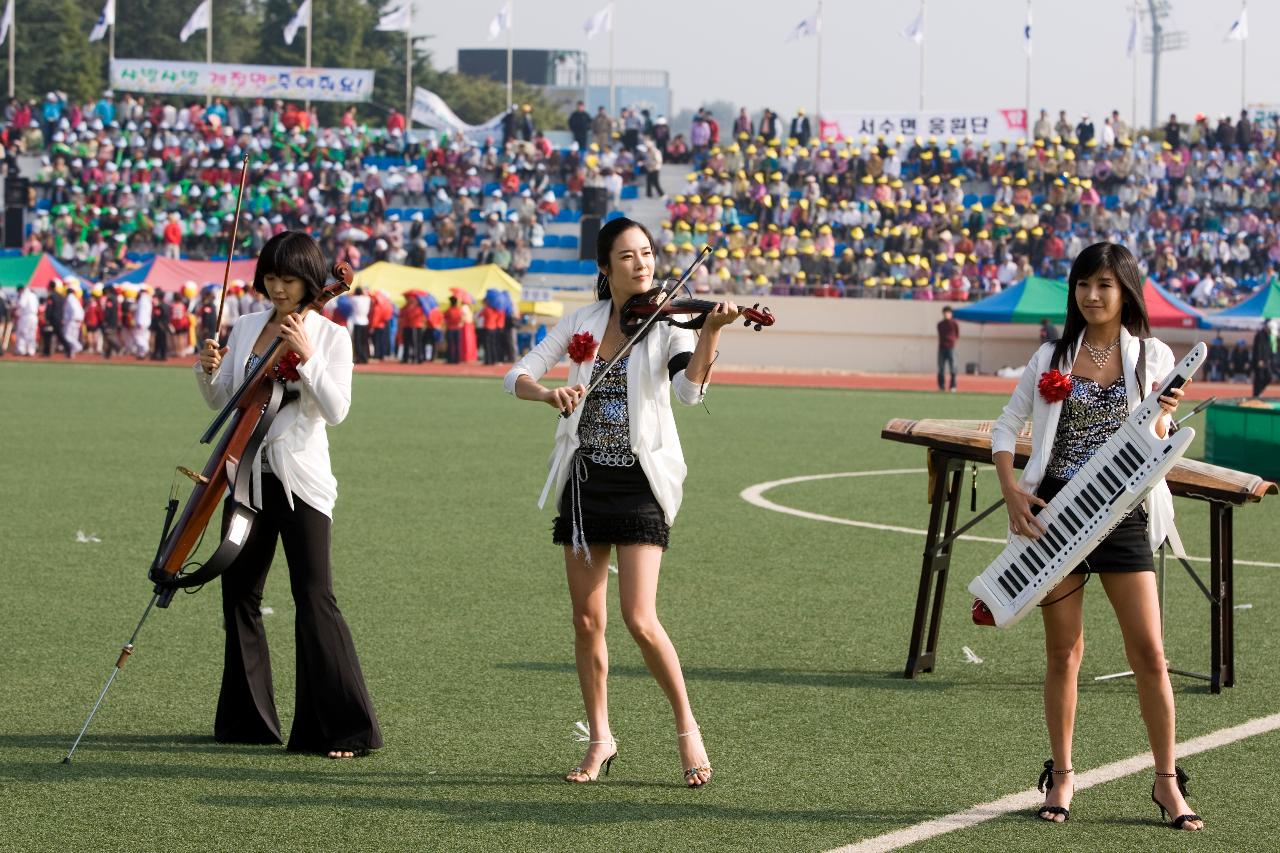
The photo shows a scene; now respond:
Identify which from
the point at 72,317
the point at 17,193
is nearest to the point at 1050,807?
the point at 72,317

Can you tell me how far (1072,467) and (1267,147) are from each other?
43.6 metres

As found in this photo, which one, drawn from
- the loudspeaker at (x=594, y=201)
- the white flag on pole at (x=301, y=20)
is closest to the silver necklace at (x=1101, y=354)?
the loudspeaker at (x=594, y=201)

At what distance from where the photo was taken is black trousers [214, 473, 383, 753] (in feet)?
19.6

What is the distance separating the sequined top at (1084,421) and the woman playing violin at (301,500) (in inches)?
92.1

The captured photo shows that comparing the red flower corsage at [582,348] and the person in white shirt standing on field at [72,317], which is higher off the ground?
the red flower corsage at [582,348]

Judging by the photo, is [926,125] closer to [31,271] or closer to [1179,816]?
[31,271]

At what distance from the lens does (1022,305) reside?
3506cm

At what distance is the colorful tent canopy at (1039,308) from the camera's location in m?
34.7

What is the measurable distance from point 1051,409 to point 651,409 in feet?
4.02

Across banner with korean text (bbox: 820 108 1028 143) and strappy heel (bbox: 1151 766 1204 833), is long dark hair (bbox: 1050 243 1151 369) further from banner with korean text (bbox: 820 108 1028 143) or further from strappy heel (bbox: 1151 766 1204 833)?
banner with korean text (bbox: 820 108 1028 143)

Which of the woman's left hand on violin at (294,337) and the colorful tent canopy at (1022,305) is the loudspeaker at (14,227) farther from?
the woman's left hand on violin at (294,337)

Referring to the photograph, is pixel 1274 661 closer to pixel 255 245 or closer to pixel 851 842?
pixel 851 842

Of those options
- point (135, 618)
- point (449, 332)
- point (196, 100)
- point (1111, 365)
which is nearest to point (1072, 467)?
point (1111, 365)

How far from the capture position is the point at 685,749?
5.66 metres
